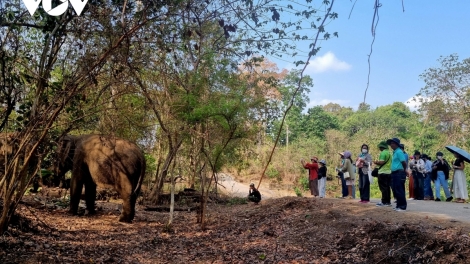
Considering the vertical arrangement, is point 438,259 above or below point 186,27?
below

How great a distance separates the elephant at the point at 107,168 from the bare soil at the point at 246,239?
0.48 metres

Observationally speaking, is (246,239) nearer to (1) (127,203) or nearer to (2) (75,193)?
(1) (127,203)

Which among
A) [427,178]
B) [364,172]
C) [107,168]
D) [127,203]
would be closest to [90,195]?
[107,168]

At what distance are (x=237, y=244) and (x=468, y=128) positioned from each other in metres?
20.6

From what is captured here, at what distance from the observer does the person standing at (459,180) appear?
484 inches

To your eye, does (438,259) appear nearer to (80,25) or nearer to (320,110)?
(80,25)

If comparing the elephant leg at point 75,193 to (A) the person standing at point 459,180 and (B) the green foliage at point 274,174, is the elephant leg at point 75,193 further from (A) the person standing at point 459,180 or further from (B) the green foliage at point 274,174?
(B) the green foliage at point 274,174

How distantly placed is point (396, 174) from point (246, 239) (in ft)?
11.6

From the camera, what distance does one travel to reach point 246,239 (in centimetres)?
872

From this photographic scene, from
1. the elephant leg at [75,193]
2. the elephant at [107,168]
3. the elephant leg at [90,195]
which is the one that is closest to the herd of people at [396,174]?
the elephant at [107,168]

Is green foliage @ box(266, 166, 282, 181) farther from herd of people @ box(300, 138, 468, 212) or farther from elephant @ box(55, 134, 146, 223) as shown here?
elephant @ box(55, 134, 146, 223)

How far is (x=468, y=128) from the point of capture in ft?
79.6

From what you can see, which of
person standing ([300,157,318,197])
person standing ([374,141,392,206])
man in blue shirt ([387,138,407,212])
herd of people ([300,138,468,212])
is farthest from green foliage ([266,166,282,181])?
man in blue shirt ([387,138,407,212])

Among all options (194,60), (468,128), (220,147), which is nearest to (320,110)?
(468,128)
